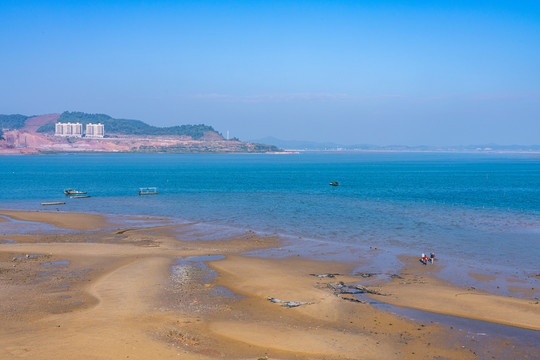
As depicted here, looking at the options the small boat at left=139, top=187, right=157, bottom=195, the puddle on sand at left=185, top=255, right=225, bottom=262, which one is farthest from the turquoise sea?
the puddle on sand at left=185, top=255, right=225, bottom=262

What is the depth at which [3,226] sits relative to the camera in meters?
50.4

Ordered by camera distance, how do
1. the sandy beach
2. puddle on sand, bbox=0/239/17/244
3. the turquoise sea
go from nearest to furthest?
the sandy beach < the turquoise sea < puddle on sand, bbox=0/239/17/244

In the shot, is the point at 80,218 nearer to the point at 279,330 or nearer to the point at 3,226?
the point at 3,226

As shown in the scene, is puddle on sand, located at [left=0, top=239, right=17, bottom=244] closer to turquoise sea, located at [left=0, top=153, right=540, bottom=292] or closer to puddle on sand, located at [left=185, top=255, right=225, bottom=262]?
puddle on sand, located at [left=185, top=255, right=225, bottom=262]

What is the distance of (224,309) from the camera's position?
2394cm

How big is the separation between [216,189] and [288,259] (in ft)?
217

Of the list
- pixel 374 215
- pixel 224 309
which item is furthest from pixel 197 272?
pixel 374 215

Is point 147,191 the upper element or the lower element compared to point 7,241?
lower

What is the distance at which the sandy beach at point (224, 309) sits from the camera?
18812 mm

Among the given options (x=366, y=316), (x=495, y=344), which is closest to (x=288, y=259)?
(x=366, y=316)

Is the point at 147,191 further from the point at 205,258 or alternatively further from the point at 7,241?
the point at 205,258

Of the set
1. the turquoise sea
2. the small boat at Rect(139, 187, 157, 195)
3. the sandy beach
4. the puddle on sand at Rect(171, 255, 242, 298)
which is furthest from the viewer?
the small boat at Rect(139, 187, 157, 195)

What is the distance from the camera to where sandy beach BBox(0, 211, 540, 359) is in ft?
61.7

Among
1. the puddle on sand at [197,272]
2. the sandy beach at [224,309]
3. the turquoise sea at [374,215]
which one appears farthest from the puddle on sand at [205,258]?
the turquoise sea at [374,215]
